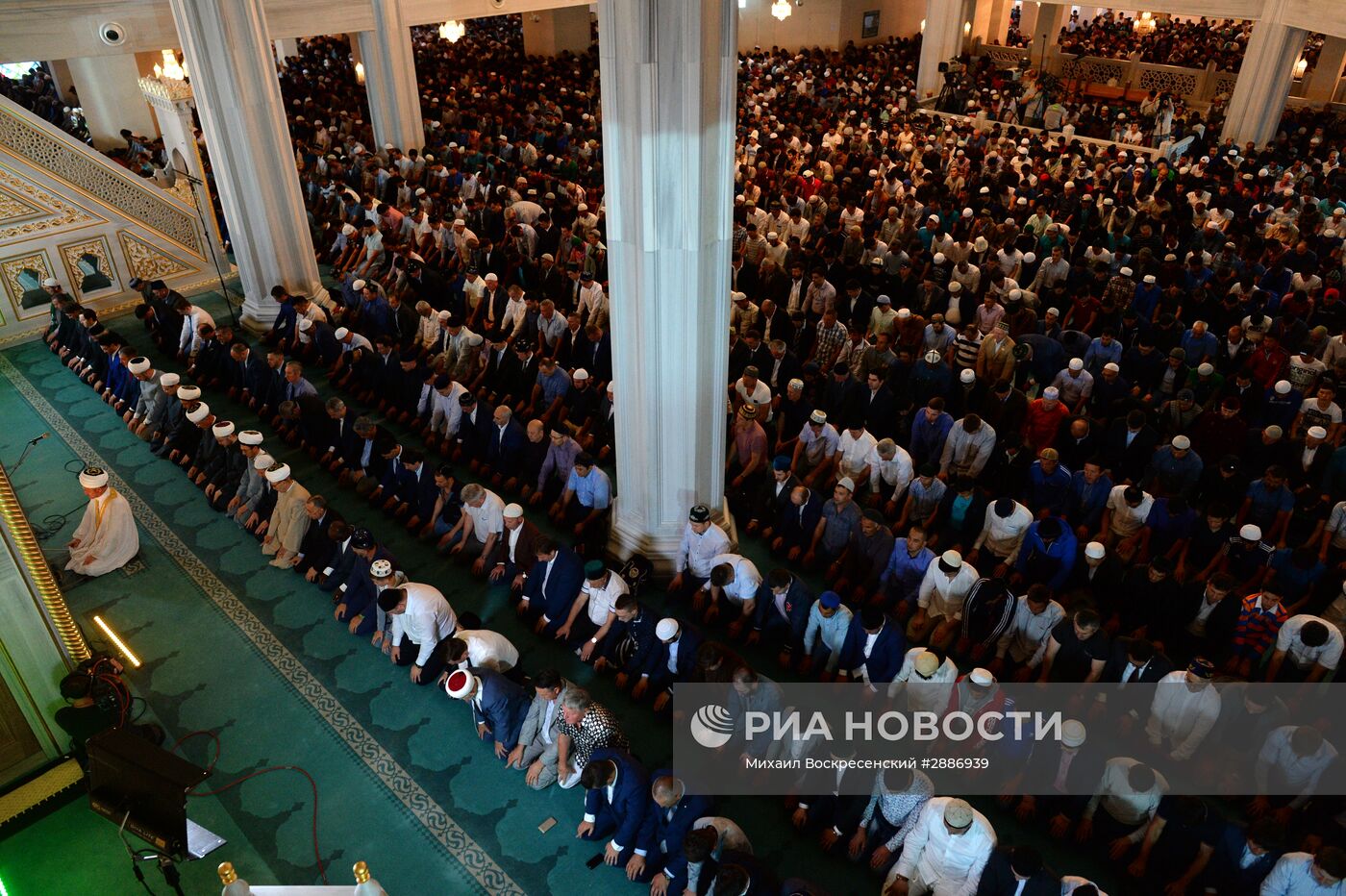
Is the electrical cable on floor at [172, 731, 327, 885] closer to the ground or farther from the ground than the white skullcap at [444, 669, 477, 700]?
closer to the ground

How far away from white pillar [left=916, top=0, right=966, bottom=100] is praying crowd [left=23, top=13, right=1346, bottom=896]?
7.37m

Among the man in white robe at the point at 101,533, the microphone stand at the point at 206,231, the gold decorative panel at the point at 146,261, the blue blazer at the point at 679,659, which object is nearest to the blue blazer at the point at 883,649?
the blue blazer at the point at 679,659

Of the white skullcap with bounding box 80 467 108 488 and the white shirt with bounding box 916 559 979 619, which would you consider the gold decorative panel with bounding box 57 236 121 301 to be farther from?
the white shirt with bounding box 916 559 979 619

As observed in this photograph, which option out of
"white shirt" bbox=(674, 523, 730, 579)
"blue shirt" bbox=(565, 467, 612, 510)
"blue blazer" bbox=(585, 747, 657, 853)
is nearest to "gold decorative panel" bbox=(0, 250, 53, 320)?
"blue shirt" bbox=(565, 467, 612, 510)

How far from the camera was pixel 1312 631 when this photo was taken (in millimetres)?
5223

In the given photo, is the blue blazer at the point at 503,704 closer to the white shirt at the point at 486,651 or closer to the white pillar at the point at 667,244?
the white shirt at the point at 486,651

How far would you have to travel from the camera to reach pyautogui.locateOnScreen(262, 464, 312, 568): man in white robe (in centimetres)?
684

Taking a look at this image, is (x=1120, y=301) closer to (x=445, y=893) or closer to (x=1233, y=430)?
(x=1233, y=430)

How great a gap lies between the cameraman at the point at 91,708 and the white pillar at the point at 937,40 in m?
18.9

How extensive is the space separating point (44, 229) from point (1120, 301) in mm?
12016

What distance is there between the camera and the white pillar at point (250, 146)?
916 cm

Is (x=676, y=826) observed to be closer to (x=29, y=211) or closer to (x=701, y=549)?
(x=701, y=549)

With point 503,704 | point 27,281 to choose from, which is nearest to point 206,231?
point 27,281

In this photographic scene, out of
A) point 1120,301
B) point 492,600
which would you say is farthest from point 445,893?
point 1120,301
